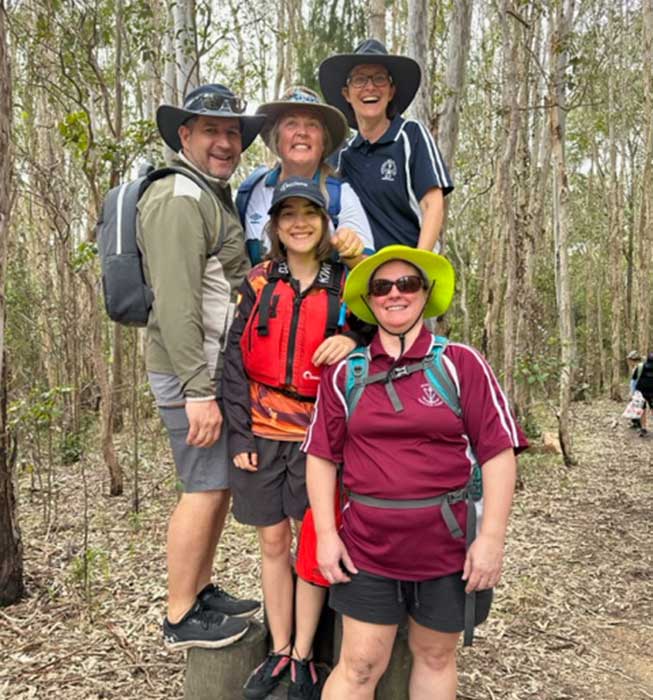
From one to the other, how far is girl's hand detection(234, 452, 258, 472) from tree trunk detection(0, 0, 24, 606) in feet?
6.31

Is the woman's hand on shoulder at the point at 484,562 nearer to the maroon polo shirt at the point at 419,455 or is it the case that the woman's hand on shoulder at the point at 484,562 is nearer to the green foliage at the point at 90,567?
the maroon polo shirt at the point at 419,455

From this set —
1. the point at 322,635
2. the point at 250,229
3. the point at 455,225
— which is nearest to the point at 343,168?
the point at 250,229

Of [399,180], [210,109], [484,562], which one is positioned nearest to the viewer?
[484,562]

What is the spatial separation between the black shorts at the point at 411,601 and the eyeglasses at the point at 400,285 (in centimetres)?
94

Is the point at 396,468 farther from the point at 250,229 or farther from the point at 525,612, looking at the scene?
the point at 525,612

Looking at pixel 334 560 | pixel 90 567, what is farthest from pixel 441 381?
pixel 90 567

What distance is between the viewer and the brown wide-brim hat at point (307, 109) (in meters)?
2.65

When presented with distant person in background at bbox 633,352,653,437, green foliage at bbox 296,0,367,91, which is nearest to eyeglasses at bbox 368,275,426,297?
green foliage at bbox 296,0,367,91

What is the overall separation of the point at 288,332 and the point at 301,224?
1.34 feet

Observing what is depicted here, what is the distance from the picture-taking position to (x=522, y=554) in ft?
19.5

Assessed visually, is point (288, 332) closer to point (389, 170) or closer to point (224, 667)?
point (389, 170)

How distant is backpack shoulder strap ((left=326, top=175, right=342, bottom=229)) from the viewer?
8.91 feet

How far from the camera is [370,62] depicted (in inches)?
114

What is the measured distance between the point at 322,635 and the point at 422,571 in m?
0.93
